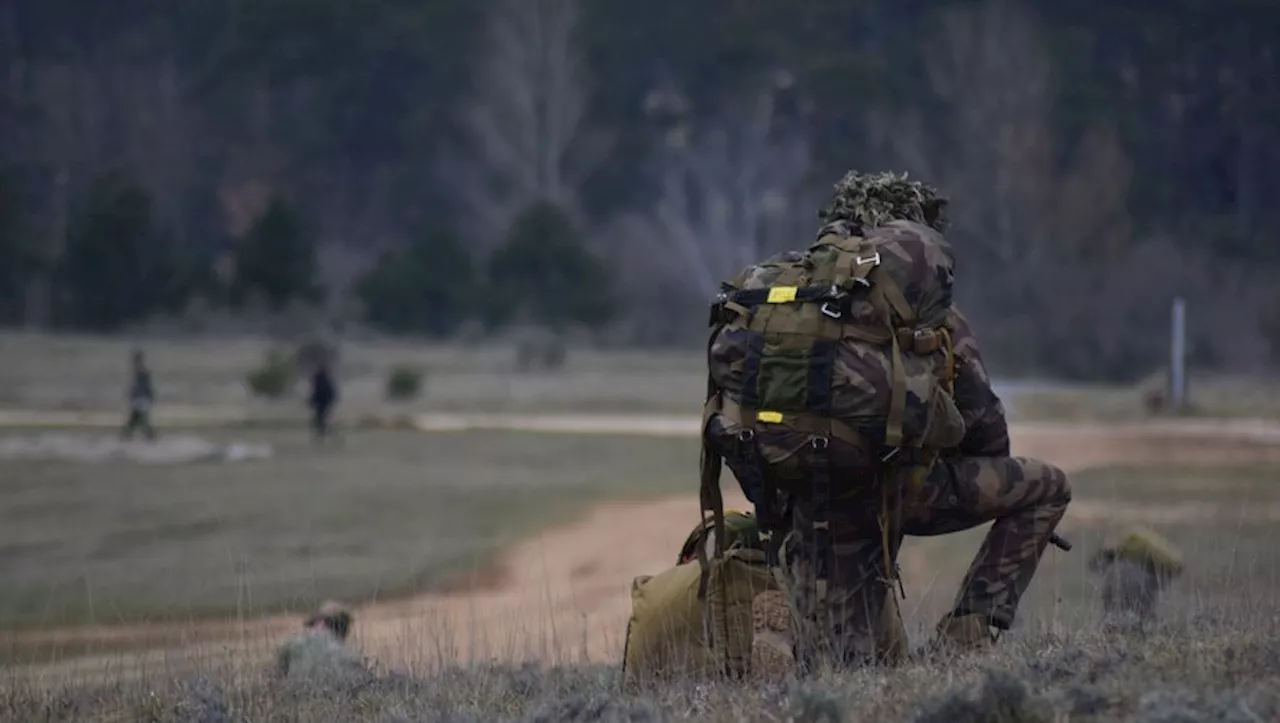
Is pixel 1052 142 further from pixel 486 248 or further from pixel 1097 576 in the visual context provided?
pixel 1097 576

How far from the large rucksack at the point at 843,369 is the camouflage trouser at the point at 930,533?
18 cm

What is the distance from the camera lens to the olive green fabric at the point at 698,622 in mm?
6488

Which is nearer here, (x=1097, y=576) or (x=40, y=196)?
(x=1097, y=576)

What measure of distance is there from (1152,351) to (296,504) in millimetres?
33141

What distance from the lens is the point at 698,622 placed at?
6.54m

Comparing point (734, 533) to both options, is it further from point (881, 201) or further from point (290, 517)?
point (290, 517)

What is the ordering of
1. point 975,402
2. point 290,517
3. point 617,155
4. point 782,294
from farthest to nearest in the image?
point 617,155
point 290,517
point 975,402
point 782,294

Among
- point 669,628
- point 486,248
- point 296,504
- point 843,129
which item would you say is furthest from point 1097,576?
point 486,248

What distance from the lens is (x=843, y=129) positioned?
2544 inches

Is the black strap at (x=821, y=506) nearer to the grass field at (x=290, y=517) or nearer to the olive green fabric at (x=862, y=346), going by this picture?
the olive green fabric at (x=862, y=346)

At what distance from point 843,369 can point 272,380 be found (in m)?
34.5

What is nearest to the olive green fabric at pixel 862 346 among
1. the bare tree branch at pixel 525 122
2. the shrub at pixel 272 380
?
the shrub at pixel 272 380

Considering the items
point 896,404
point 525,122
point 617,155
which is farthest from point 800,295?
point 617,155

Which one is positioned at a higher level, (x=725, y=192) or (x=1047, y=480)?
(x=725, y=192)
